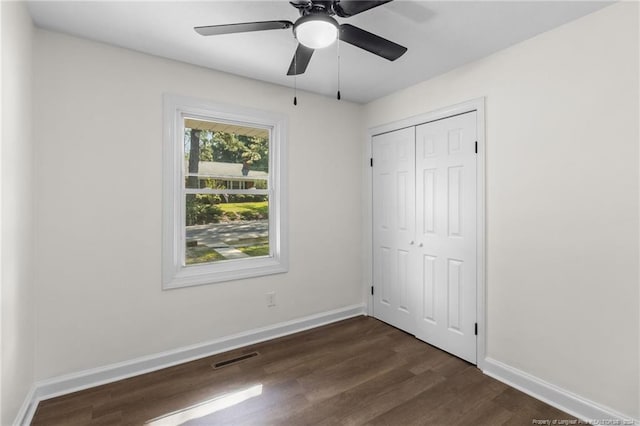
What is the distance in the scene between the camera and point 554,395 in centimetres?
210

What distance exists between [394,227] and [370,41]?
2051mm

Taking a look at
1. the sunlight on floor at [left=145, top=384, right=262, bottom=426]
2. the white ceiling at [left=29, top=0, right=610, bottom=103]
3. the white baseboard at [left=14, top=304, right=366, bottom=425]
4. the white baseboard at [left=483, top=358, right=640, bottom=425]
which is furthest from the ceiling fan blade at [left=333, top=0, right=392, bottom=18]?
the white baseboard at [left=14, top=304, right=366, bottom=425]

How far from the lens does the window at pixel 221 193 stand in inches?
104

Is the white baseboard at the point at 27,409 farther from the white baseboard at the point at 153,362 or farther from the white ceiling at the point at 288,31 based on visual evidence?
the white ceiling at the point at 288,31

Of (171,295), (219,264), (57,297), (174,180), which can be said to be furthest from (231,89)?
(57,297)

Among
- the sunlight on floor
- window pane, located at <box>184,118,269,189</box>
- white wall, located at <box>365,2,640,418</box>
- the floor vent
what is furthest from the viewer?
window pane, located at <box>184,118,269,189</box>

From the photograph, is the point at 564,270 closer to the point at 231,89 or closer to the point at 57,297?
the point at 231,89

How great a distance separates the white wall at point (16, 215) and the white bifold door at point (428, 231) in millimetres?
2960

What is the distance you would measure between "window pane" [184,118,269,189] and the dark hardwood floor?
5.21ft

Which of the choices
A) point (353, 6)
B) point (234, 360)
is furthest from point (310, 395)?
point (353, 6)

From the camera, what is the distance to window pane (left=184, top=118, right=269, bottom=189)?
2840mm

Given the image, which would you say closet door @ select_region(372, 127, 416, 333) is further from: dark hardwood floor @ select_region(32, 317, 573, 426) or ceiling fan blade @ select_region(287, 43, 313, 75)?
ceiling fan blade @ select_region(287, 43, 313, 75)

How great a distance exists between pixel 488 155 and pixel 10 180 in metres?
3.12

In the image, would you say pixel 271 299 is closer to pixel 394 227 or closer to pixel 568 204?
pixel 394 227
